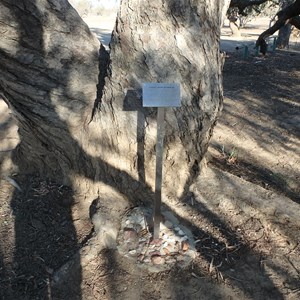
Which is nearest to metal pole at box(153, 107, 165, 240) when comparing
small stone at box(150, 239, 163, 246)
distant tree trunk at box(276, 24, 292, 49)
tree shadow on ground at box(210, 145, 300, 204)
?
small stone at box(150, 239, 163, 246)

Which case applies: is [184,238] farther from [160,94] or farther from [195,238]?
[160,94]

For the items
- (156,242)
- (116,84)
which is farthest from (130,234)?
(116,84)

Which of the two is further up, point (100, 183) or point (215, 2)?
point (215, 2)

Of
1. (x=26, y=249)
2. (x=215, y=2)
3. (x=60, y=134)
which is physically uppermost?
(x=215, y=2)

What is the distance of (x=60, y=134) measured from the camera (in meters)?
2.93

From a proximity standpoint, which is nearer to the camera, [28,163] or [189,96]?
[189,96]

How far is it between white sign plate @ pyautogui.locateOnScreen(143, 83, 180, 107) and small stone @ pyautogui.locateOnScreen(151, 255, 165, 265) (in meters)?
1.24

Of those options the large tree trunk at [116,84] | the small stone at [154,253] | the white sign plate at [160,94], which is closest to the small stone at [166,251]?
the small stone at [154,253]

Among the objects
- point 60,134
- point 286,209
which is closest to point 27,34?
point 60,134

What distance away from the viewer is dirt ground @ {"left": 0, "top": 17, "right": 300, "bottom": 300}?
8.18 feet

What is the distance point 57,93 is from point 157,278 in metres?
1.66

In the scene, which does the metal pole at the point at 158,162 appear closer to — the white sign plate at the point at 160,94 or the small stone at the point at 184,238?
the white sign plate at the point at 160,94

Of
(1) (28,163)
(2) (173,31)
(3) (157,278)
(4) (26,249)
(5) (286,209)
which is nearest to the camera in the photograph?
(2) (173,31)

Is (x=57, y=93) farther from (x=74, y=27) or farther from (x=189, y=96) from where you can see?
(x=189, y=96)
